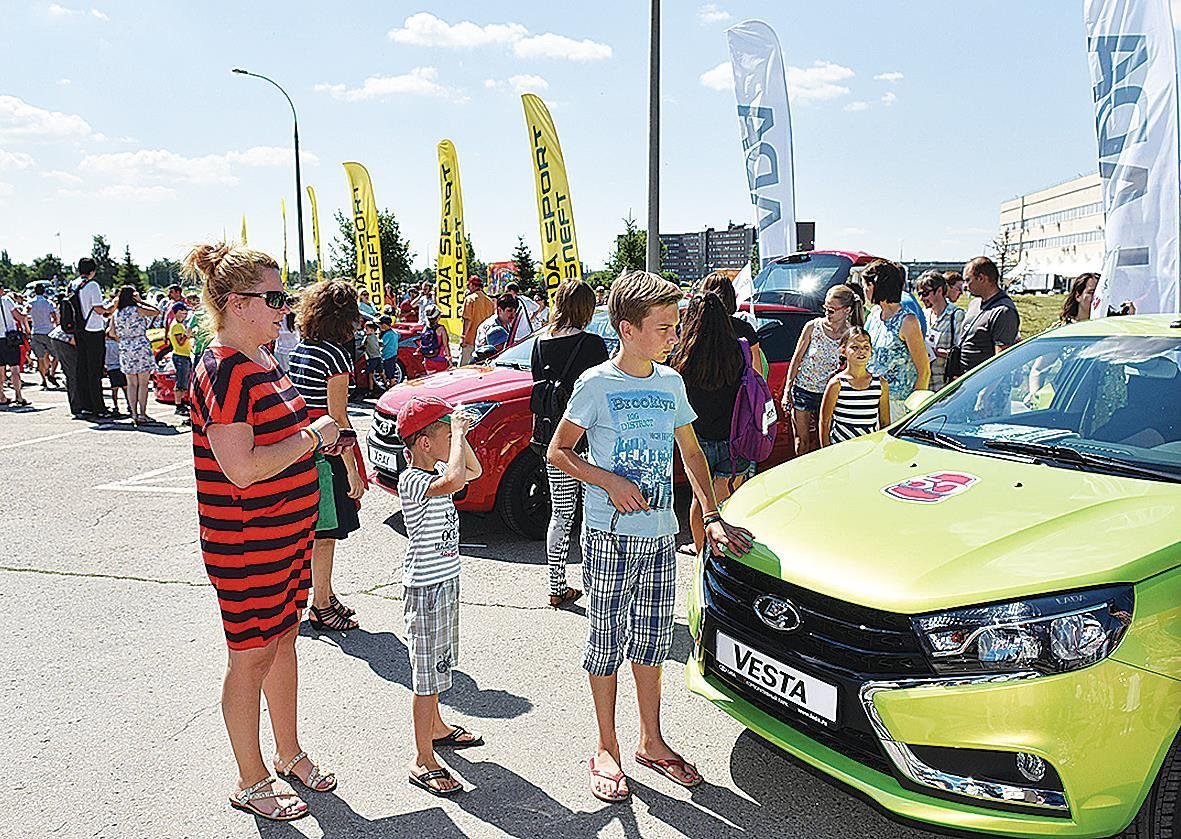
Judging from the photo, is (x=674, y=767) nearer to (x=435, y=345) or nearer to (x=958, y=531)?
(x=958, y=531)

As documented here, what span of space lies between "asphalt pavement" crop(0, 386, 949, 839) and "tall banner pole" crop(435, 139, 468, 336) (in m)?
9.62

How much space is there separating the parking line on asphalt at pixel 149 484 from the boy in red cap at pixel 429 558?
5.65 meters

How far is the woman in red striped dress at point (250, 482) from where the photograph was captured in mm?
2934

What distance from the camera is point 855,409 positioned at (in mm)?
5754

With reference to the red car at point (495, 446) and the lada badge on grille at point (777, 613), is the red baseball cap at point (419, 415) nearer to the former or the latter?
the lada badge on grille at point (777, 613)

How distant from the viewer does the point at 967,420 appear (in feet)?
12.6

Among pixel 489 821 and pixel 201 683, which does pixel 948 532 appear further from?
pixel 201 683

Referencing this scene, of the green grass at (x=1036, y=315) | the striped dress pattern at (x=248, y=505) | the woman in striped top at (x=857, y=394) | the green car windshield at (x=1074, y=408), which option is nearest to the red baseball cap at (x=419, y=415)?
the striped dress pattern at (x=248, y=505)

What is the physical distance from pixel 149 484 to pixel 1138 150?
9814 millimetres

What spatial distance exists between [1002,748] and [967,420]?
1.75 metres

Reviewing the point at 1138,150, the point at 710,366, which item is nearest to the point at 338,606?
the point at 710,366

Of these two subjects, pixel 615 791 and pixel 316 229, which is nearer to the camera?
pixel 615 791

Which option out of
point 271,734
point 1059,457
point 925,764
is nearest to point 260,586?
point 271,734

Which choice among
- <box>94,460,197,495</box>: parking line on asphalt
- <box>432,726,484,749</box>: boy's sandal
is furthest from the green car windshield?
<box>94,460,197,495</box>: parking line on asphalt
